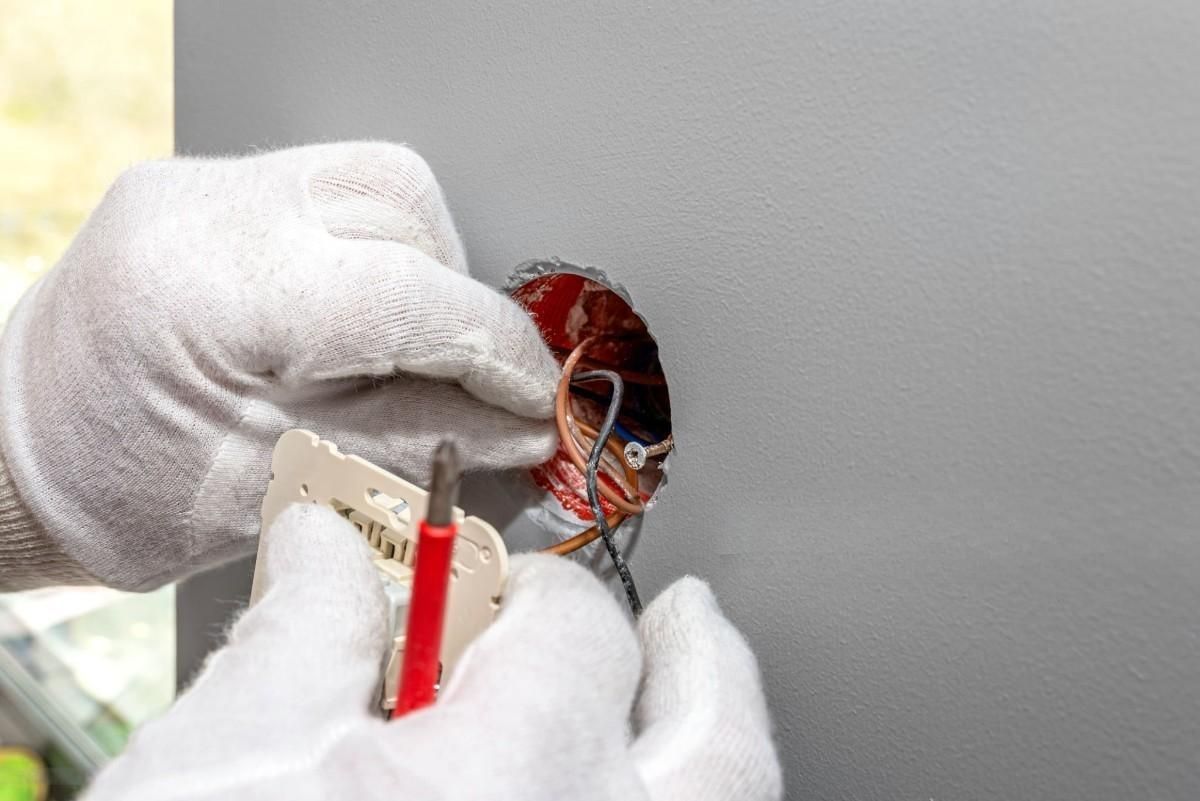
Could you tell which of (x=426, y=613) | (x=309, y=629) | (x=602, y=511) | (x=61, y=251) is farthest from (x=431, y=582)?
(x=61, y=251)

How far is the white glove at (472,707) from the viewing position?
34cm

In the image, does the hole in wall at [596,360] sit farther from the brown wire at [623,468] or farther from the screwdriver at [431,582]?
the screwdriver at [431,582]

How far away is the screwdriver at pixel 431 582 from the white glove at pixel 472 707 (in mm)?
16

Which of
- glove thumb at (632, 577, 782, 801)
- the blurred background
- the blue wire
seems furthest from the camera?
the blurred background

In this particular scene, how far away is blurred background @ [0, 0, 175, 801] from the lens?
1.57 meters

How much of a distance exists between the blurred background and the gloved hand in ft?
3.49

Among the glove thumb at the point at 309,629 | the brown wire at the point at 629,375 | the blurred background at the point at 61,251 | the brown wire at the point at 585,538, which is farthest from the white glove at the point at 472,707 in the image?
the blurred background at the point at 61,251

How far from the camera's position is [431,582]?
34 cm

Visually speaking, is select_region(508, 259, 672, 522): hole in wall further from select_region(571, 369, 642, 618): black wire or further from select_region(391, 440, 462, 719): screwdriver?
select_region(391, 440, 462, 719): screwdriver

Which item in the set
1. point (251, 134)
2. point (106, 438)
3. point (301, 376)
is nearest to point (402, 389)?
point (301, 376)

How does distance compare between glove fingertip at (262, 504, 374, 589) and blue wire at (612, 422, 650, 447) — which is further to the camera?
blue wire at (612, 422, 650, 447)

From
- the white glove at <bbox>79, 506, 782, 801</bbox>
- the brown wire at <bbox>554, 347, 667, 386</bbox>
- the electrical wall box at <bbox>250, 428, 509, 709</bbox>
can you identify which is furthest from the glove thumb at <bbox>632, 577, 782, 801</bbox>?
the brown wire at <bbox>554, 347, 667, 386</bbox>

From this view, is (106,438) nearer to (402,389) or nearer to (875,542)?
(402,389)

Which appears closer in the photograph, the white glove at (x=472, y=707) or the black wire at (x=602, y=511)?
the white glove at (x=472, y=707)
